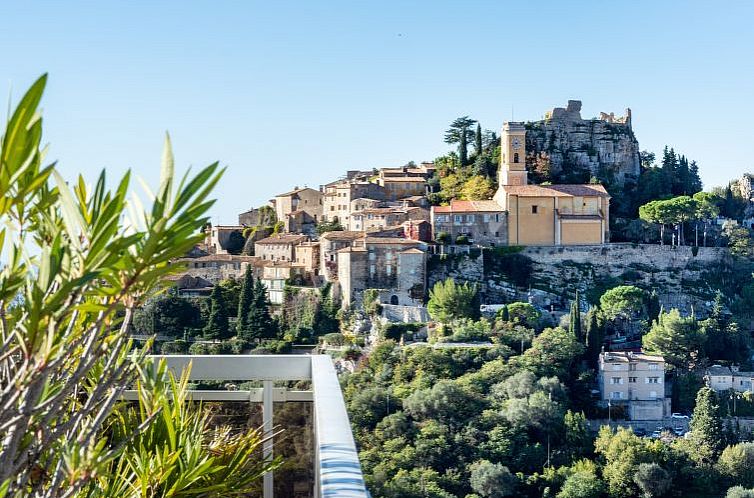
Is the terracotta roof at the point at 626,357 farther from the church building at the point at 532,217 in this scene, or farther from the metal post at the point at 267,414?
the metal post at the point at 267,414

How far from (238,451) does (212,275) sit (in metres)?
29.7

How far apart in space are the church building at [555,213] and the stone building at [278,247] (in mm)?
6614

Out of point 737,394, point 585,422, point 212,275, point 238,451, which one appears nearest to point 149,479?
point 238,451

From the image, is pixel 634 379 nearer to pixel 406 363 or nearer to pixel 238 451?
pixel 406 363

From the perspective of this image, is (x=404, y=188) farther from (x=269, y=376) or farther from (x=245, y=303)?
(x=269, y=376)

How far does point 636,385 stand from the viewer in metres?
27.0

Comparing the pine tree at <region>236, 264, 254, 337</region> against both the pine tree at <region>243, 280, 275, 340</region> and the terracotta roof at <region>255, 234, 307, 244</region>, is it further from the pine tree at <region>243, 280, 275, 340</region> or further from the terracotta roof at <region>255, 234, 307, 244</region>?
the terracotta roof at <region>255, 234, 307, 244</region>

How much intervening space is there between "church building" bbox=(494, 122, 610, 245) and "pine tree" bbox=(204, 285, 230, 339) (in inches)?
349

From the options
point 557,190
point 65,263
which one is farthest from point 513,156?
point 65,263

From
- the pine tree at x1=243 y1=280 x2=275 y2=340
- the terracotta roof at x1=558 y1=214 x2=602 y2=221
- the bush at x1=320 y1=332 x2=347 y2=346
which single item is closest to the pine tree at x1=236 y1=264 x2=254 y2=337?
the pine tree at x1=243 y1=280 x2=275 y2=340

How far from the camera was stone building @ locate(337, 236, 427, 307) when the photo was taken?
28766mm

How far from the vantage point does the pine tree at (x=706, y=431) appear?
24.5 metres

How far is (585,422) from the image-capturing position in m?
25.3

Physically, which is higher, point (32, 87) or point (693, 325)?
point (32, 87)
